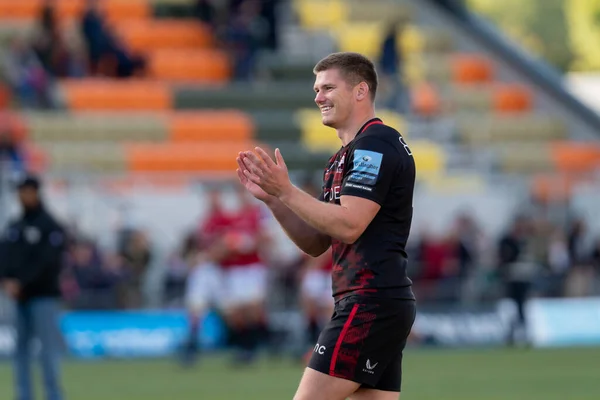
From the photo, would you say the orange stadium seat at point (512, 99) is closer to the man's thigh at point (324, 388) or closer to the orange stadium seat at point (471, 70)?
the orange stadium seat at point (471, 70)

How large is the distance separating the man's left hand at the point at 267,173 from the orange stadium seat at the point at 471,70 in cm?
2515

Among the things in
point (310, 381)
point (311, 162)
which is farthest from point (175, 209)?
point (310, 381)

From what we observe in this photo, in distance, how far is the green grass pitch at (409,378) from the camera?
1437 centimetres

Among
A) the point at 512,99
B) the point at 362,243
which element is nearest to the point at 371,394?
the point at 362,243

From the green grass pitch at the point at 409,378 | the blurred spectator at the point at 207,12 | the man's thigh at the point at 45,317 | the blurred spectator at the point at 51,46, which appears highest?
the blurred spectator at the point at 207,12

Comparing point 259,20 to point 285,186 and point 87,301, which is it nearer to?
point 87,301

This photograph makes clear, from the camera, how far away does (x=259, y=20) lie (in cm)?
2897

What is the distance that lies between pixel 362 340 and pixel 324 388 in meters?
0.29

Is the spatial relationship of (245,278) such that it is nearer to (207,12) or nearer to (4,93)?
(4,93)

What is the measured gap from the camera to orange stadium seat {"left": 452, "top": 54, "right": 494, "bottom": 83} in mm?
31312

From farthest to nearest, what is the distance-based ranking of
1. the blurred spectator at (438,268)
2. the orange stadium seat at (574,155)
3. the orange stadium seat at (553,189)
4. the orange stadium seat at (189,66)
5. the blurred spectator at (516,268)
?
the orange stadium seat at (189,66)
the orange stadium seat at (574,155)
the orange stadium seat at (553,189)
the blurred spectator at (438,268)
the blurred spectator at (516,268)

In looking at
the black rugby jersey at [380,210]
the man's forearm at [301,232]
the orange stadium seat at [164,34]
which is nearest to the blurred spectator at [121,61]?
the orange stadium seat at [164,34]

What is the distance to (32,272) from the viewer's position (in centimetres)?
1302

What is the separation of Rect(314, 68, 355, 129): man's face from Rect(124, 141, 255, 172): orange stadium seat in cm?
1775
